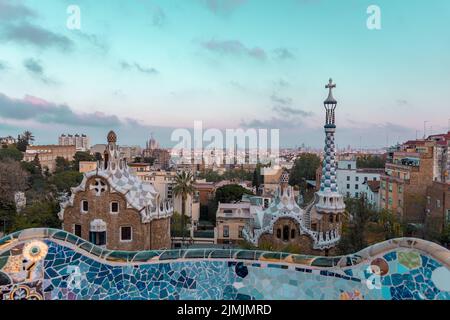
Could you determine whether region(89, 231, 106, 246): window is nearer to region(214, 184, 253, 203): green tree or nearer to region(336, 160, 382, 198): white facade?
region(214, 184, 253, 203): green tree

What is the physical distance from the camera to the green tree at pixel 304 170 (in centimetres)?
4192

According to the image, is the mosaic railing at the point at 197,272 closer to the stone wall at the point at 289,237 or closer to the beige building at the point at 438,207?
the stone wall at the point at 289,237

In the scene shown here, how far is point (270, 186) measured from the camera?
107 feet

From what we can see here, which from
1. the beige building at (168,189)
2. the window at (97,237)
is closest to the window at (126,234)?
the window at (97,237)

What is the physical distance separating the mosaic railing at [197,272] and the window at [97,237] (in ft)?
30.5

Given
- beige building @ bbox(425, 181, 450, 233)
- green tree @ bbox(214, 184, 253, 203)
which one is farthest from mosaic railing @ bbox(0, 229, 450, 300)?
green tree @ bbox(214, 184, 253, 203)

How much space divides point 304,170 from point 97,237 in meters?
32.6

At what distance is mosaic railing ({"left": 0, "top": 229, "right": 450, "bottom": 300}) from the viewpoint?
350 cm
